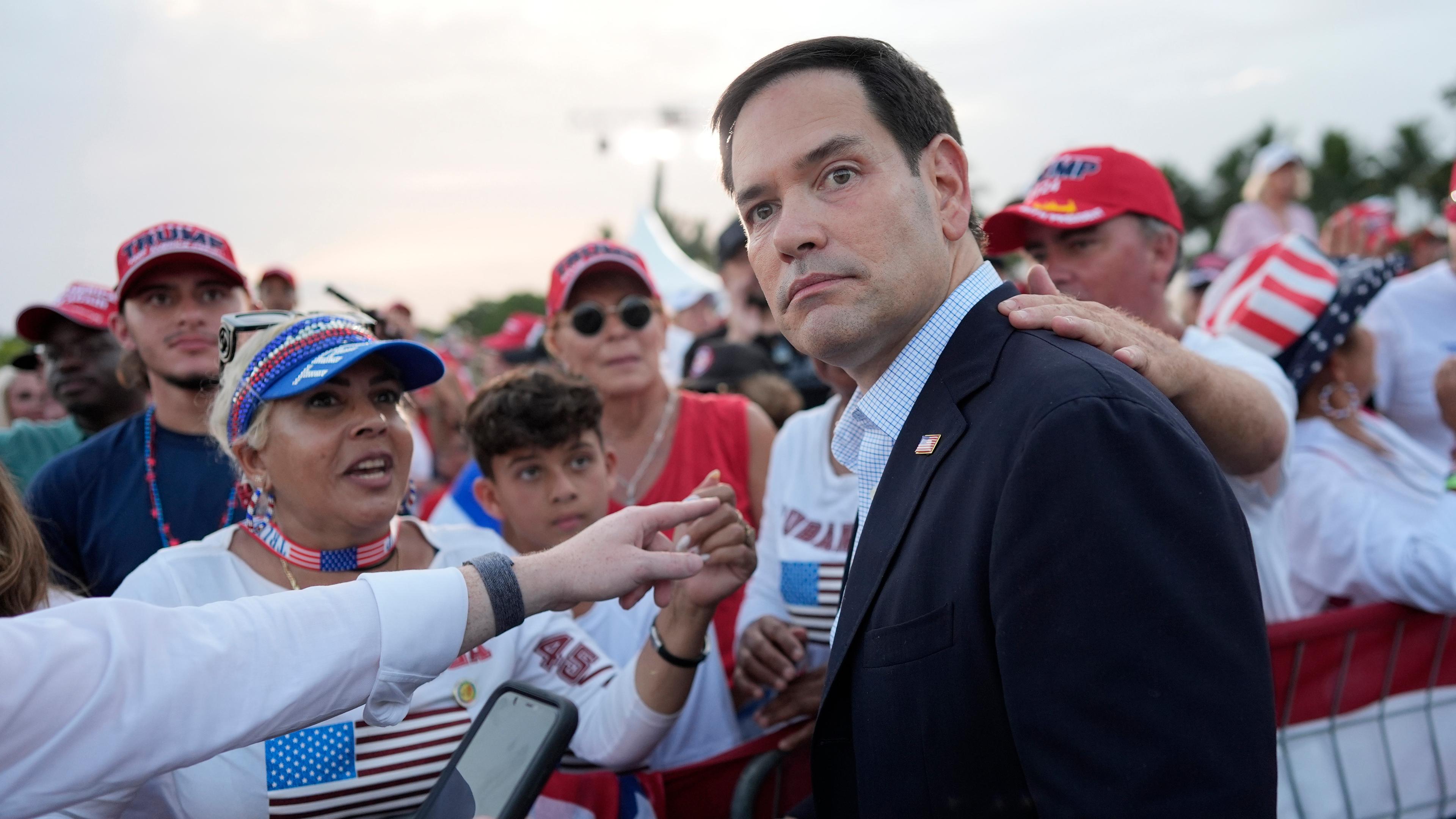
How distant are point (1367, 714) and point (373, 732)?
10.0 feet

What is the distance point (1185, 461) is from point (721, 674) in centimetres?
204

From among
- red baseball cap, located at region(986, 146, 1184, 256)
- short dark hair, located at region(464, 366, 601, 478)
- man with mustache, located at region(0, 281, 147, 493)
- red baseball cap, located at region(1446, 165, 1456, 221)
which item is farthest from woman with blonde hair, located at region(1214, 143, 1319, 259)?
man with mustache, located at region(0, 281, 147, 493)

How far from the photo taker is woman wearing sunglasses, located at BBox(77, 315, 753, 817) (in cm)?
232

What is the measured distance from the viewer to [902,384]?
191cm

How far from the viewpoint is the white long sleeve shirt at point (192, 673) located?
1430mm

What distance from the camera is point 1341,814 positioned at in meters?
2.97

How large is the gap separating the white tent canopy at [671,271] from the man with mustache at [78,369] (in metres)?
6.16

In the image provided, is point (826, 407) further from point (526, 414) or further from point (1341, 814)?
point (1341, 814)

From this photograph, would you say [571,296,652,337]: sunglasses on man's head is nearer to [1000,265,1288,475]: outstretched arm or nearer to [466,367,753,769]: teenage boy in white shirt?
[466,367,753,769]: teenage boy in white shirt

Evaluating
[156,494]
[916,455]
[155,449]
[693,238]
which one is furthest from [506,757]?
[693,238]

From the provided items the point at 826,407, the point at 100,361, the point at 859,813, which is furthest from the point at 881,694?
the point at 100,361

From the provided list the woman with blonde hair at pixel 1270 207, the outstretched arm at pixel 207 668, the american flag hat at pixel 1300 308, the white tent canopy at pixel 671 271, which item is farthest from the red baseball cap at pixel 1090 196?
the white tent canopy at pixel 671 271

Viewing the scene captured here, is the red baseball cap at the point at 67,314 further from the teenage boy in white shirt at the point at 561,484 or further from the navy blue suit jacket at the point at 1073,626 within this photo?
the navy blue suit jacket at the point at 1073,626

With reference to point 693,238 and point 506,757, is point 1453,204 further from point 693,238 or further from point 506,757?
point 693,238
